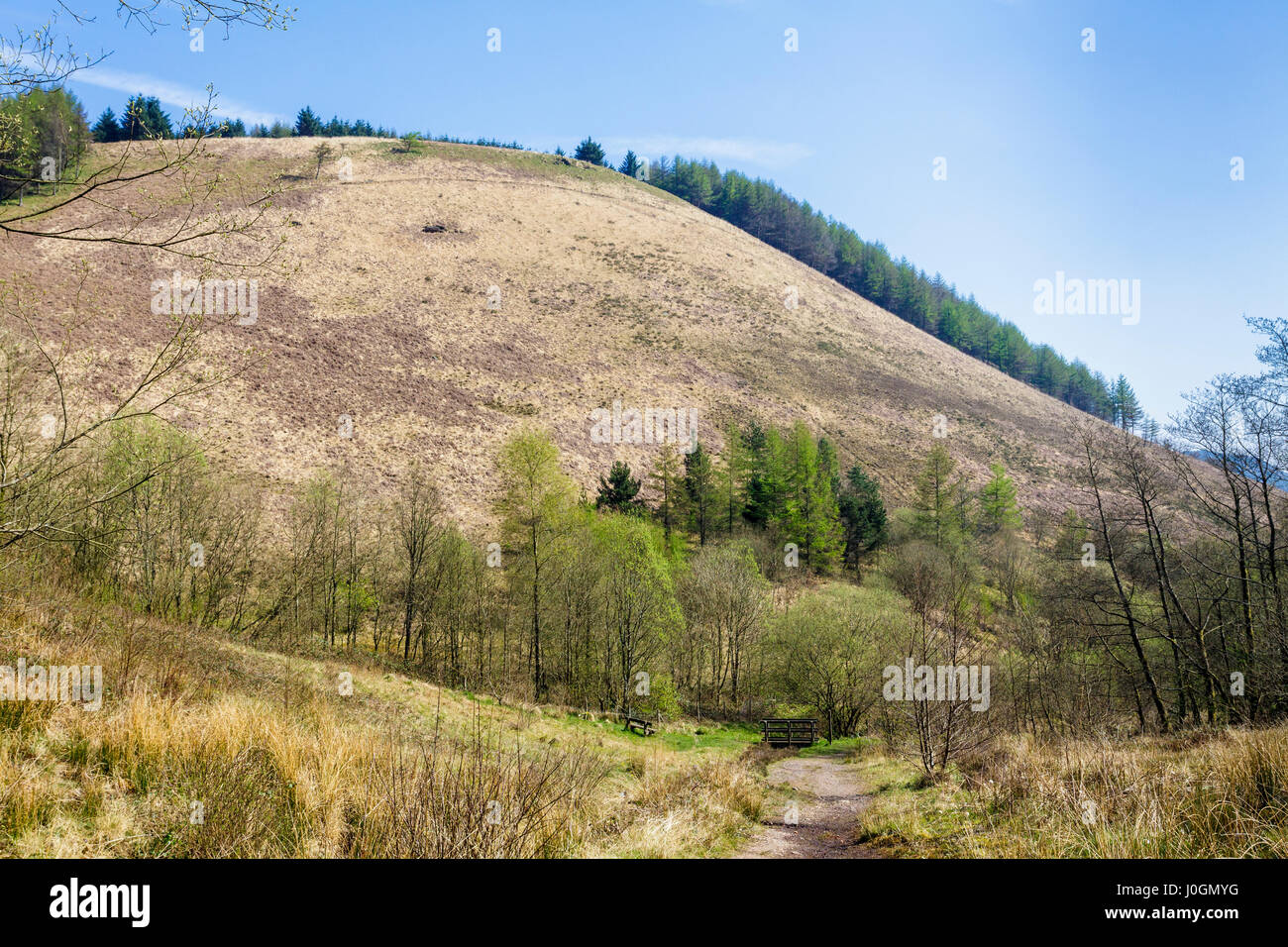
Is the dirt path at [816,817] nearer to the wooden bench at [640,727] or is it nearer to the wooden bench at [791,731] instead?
the wooden bench at [640,727]

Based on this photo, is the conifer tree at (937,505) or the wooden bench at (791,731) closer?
the wooden bench at (791,731)

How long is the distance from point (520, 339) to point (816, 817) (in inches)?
2356

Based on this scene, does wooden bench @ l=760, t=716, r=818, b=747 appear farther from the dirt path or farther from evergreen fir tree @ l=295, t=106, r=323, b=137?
evergreen fir tree @ l=295, t=106, r=323, b=137

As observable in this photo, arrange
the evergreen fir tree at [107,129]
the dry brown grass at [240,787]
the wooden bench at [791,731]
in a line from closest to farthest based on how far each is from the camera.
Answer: the dry brown grass at [240,787] → the wooden bench at [791,731] → the evergreen fir tree at [107,129]

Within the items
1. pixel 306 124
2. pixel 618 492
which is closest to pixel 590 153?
pixel 306 124

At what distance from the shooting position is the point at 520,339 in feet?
212

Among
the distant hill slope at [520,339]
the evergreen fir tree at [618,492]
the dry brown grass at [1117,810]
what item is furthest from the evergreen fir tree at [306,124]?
the dry brown grass at [1117,810]

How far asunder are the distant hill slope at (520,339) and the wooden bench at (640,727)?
76.1 feet

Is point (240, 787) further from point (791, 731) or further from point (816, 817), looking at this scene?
point (791, 731)

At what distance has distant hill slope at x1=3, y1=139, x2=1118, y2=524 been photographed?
46.7 m

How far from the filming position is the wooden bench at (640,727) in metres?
23.3
